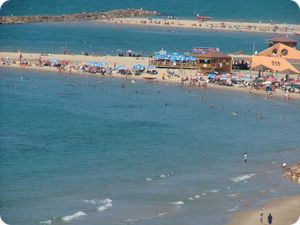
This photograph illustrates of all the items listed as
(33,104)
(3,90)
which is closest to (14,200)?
(33,104)

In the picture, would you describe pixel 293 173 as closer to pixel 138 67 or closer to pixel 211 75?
pixel 211 75

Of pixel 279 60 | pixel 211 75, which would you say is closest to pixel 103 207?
pixel 211 75

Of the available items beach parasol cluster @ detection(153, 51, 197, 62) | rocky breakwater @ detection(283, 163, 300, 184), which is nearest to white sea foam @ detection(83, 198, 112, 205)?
rocky breakwater @ detection(283, 163, 300, 184)

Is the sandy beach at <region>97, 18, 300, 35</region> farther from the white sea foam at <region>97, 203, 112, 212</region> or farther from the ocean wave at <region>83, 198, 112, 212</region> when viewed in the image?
the white sea foam at <region>97, 203, 112, 212</region>

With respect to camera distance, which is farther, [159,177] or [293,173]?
[293,173]

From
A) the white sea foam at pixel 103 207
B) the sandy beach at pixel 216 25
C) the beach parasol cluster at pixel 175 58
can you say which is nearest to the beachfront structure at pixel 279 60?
the beach parasol cluster at pixel 175 58

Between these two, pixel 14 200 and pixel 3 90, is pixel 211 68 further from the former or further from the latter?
pixel 14 200
